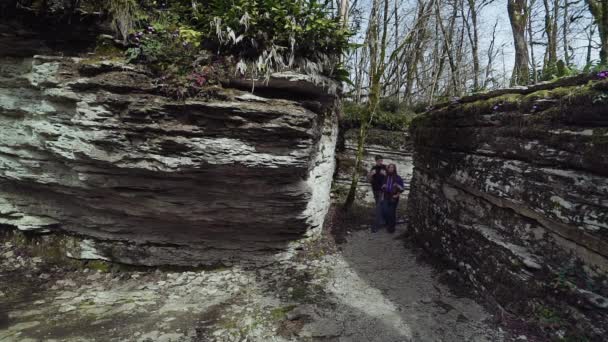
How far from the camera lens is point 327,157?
310 inches

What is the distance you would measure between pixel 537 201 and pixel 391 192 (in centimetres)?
428

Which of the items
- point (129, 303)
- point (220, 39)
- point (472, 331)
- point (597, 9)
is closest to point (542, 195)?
point (472, 331)

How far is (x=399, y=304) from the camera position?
16.5 feet

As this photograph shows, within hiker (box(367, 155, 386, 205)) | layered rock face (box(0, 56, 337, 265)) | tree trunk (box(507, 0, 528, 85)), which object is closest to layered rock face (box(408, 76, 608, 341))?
hiker (box(367, 155, 386, 205))

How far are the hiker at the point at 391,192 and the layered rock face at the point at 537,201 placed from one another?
6.52ft

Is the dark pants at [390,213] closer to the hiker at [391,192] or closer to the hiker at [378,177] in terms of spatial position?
the hiker at [391,192]

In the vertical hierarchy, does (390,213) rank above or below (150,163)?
below

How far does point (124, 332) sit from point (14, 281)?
2976mm

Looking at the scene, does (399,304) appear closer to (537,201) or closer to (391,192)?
(537,201)

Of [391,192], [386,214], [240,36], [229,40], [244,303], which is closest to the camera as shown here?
[244,303]

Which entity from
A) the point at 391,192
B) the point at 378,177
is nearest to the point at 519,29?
the point at 378,177

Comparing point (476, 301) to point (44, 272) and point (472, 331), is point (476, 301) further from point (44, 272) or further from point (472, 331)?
point (44, 272)

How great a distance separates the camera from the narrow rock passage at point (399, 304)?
4.24 meters

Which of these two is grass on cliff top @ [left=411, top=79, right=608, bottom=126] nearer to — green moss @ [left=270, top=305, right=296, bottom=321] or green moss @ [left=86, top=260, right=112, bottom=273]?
green moss @ [left=270, top=305, right=296, bottom=321]
